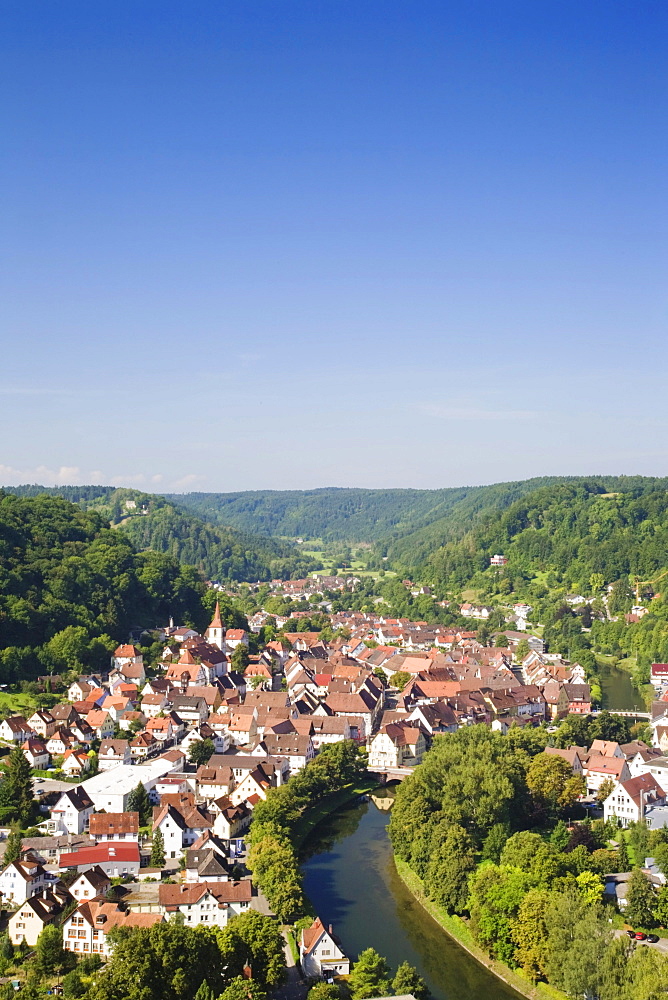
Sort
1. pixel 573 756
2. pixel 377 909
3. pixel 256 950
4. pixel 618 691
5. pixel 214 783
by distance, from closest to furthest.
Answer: pixel 256 950 → pixel 377 909 → pixel 214 783 → pixel 573 756 → pixel 618 691

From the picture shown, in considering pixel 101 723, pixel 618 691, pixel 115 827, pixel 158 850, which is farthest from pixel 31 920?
pixel 618 691

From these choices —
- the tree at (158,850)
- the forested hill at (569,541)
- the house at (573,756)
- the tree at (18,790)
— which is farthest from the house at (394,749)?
the forested hill at (569,541)

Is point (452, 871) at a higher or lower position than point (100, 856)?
higher

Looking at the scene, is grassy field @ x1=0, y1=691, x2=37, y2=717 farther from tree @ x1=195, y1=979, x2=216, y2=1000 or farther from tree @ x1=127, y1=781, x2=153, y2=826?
tree @ x1=195, y1=979, x2=216, y2=1000

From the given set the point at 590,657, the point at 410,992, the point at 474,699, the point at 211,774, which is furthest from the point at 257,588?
the point at 410,992

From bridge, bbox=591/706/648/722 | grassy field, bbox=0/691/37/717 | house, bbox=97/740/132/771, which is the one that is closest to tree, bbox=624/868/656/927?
house, bbox=97/740/132/771

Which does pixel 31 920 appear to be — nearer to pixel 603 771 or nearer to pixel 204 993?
pixel 204 993

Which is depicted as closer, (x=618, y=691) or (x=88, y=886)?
(x=88, y=886)
